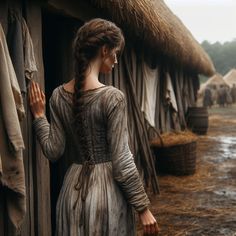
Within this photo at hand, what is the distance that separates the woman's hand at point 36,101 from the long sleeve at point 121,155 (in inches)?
26.3

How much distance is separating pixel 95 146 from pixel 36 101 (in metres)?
0.68

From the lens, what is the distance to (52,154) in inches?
93.3

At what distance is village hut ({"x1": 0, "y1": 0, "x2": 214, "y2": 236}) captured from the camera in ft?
8.85

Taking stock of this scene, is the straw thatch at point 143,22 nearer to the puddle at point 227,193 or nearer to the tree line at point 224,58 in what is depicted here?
the puddle at point 227,193

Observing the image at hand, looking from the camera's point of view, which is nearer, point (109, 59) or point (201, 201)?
point (109, 59)

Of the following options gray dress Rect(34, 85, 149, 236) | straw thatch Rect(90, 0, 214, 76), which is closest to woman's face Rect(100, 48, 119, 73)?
gray dress Rect(34, 85, 149, 236)

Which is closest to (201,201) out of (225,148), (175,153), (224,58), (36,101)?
(175,153)

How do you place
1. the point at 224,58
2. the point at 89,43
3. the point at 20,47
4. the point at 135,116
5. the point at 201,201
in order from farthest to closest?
the point at 224,58, the point at 135,116, the point at 201,201, the point at 20,47, the point at 89,43

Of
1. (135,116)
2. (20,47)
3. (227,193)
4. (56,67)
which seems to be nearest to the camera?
(20,47)

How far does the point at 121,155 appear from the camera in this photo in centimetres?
215

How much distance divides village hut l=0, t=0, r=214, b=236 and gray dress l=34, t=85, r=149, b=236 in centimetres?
30

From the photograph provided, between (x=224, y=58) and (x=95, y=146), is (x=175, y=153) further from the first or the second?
(x=224, y=58)

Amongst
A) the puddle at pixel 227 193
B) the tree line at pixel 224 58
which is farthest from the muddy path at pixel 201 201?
the tree line at pixel 224 58

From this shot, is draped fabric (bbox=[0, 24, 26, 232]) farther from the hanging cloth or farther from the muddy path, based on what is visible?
the muddy path
